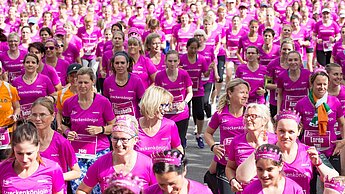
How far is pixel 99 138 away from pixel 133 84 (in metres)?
1.24

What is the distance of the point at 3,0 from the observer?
22.2 meters

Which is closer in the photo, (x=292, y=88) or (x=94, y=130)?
(x=94, y=130)

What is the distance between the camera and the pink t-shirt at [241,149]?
6121mm

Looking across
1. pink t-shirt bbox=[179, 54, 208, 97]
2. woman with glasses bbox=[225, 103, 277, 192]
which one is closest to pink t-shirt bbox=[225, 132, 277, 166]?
woman with glasses bbox=[225, 103, 277, 192]

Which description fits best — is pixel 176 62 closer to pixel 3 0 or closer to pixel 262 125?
pixel 262 125

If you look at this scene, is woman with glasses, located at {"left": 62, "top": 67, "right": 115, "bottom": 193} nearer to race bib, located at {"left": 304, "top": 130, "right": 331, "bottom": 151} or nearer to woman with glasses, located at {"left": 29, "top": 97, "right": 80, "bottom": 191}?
woman with glasses, located at {"left": 29, "top": 97, "right": 80, "bottom": 191}

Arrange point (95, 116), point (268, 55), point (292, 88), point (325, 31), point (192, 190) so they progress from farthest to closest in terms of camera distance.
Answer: point (325, 31)
point (268, 55)
point (292, 88)
point (95, 116)
point (192, 190)

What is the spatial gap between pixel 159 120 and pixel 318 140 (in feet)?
5.76

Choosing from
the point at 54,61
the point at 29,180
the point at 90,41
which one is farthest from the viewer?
the point at 90,41

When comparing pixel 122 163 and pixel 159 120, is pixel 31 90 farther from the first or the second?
pixel 122 163

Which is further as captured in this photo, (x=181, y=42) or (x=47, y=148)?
(x=181, y=42)

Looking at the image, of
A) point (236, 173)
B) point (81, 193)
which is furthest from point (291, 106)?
point (81, 193)

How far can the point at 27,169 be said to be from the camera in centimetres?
531

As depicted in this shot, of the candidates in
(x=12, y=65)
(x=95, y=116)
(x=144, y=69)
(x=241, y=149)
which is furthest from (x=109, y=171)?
(x=12, y=65)
